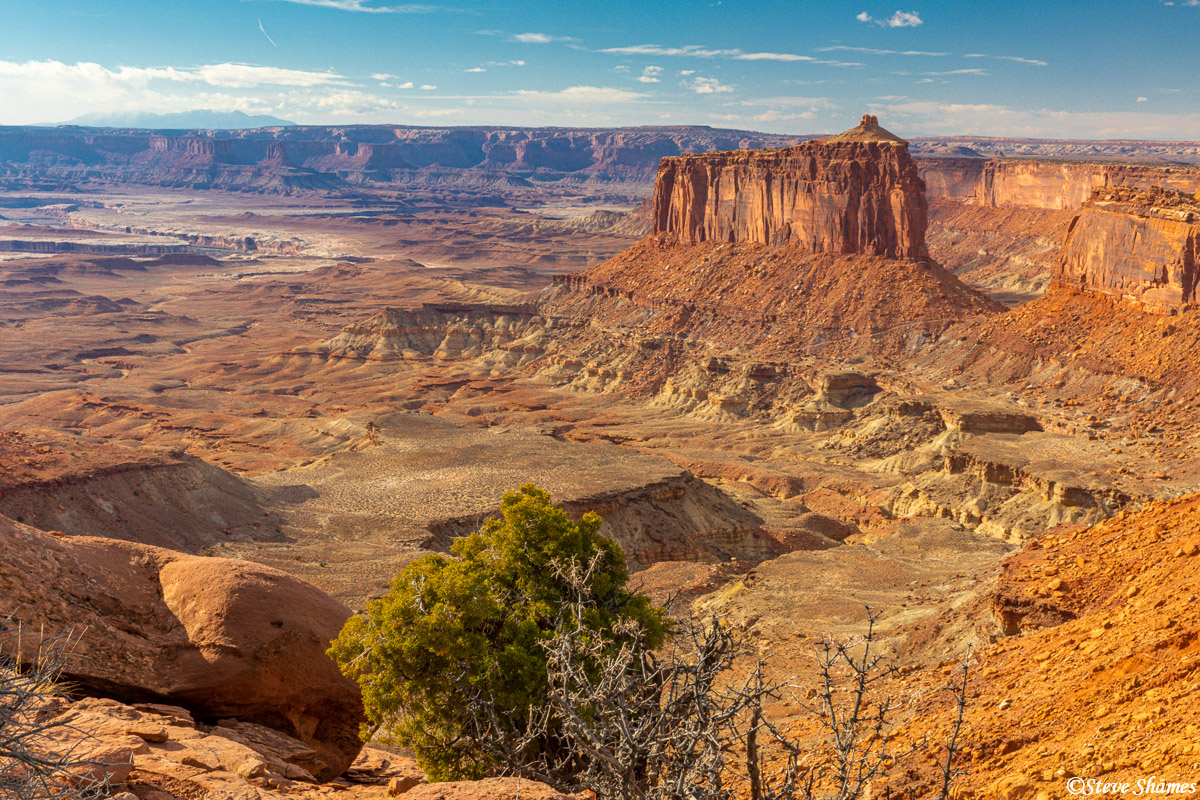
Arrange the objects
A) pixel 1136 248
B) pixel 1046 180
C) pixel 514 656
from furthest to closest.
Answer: pixel 1046 180
pixel 1136 248
pixel 514 656

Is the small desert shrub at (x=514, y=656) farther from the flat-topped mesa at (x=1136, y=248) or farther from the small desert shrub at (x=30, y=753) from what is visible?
the flat-topped mesa at (x=1136, y=248)

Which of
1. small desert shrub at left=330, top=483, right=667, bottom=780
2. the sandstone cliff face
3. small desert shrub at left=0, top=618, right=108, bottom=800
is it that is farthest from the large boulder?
the sandstone cliff face

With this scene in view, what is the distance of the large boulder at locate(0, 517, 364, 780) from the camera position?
74.1 ft

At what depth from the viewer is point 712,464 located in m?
75.5

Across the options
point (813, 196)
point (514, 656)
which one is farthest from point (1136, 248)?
point (514, 656)

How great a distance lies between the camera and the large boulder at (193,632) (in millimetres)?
22578

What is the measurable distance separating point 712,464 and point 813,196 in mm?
51844

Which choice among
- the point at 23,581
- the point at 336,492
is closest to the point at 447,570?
the point at 23,581

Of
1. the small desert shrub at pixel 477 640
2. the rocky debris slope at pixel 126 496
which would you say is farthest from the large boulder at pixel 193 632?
the rocky debris slope at pixel 126 496

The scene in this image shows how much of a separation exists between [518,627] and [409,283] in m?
179

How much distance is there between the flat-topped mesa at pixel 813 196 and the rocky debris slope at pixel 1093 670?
8373 centimetres

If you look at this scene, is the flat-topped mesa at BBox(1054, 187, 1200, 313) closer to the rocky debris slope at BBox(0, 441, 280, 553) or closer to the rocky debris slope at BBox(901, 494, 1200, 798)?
the rocky debris slope at BBox(901, 494, 1200, 798)

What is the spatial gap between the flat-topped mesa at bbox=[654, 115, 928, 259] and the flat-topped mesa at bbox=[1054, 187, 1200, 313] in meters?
20.7

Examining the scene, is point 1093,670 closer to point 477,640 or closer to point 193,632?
point 477,640
